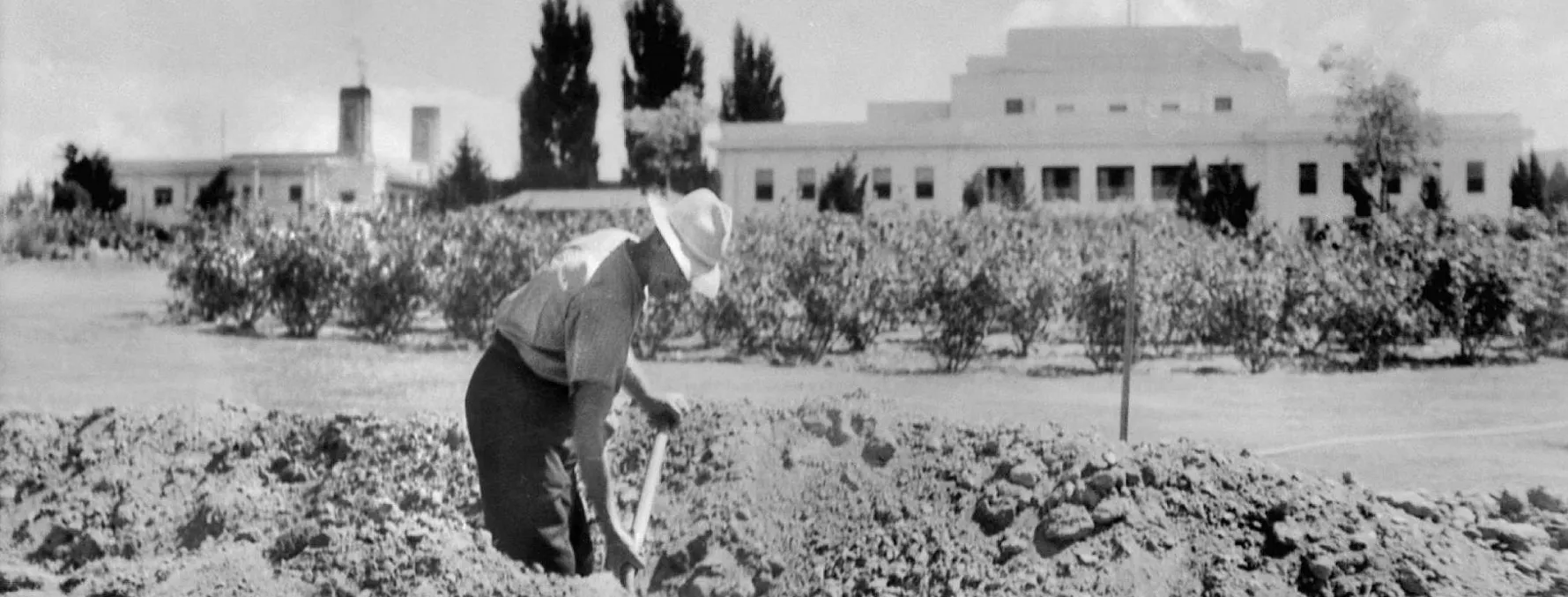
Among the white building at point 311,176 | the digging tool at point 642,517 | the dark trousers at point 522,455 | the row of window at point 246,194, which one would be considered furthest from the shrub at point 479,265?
the dark trousers at point 522,455

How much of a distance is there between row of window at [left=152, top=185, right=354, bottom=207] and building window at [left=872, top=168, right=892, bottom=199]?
4.20 m

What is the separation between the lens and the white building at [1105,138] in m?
7.87

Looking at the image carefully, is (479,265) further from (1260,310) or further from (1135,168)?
(1135,168)

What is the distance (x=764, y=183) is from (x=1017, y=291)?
2.82 metres

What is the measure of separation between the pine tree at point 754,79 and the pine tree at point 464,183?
1.36 metres

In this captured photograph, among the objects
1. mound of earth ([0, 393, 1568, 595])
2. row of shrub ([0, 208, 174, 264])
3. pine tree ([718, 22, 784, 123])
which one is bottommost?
mound of earth ([0, 393, 1568, 595])

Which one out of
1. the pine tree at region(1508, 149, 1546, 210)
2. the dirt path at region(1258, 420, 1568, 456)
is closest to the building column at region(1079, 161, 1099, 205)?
the pine tree at region(1508, 149, 1546, 210)

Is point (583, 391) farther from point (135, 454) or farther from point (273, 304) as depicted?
point (273, 304)

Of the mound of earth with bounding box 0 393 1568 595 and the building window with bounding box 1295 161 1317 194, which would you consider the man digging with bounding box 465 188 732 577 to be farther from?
the building window with bounding box 1295 161 1317 194

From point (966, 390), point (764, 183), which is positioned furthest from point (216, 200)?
point (966, 390)

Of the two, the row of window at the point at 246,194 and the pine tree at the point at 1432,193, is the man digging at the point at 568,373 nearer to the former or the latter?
the row of window at the point at 246,194

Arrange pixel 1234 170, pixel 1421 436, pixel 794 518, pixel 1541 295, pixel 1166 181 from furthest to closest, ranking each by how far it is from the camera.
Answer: pixel 1166 181 → pixel 1234 170 → pixel 1541 295 → pixel 1421 436 → pixel 794 518

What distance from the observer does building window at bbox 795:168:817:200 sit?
32.4 feet

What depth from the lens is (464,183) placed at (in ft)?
27.9
